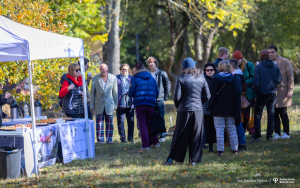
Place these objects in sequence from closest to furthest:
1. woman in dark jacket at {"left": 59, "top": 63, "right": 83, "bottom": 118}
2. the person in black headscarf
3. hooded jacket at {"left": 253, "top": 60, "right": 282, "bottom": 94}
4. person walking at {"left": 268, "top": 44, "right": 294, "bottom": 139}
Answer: the person in black headscarf
woman in dark jacket at {"left": 59, "top": 63, "right": 83, "bottom": 118}
hooded jacket at {"left": 253, "top": 60, "right": 282, "bottom": 94}
person walking at {"left": 268, "top": 44, "right": 294, "bottom": 139}

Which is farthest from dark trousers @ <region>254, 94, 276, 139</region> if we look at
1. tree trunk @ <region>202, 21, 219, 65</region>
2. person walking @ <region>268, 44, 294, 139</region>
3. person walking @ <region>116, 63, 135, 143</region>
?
tree trunk @ <region>202, 21, 219, 65</region>

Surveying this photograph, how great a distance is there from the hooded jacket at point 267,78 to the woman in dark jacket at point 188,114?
7.68 ft

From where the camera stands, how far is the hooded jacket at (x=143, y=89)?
7801 millimetres

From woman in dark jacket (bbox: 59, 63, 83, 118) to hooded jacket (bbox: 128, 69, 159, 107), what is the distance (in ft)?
3.88

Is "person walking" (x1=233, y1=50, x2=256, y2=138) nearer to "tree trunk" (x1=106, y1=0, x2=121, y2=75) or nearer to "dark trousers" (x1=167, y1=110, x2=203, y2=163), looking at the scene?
"dark trousers" (x1=167, y1=110, x2=203, y2=163)

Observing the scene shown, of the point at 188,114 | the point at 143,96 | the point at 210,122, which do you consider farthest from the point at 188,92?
the point at 143,96

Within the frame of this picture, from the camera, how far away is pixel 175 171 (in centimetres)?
585

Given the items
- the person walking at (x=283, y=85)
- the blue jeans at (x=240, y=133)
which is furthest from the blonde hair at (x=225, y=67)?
the person walking at (x=283, y=85)

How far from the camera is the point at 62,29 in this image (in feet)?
39.4

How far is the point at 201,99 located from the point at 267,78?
2.25 m

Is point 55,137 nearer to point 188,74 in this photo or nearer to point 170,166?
point 170,166

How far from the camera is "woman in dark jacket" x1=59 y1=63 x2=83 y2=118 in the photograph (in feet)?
25.5

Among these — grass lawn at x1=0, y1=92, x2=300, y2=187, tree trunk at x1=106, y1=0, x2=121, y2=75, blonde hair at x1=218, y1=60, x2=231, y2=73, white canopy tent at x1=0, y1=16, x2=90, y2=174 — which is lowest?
grass lawn at x1=0, y1=92, x2=300, y2=187

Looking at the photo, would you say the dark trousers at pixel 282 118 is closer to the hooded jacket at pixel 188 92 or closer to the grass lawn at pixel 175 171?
the grass lawn at pixel 175 171
